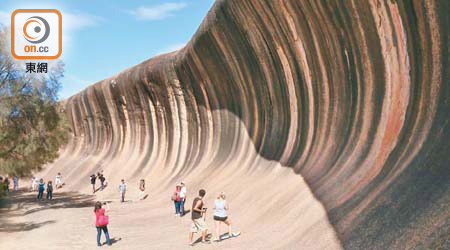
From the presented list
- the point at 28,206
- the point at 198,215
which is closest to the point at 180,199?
the point at 198,215

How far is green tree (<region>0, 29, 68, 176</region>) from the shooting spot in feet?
55.8

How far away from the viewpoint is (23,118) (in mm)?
17828

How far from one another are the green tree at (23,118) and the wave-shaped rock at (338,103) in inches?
237

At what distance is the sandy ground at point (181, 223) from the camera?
8261mm

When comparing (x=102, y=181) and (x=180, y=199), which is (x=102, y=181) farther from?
(x=180, y=199)

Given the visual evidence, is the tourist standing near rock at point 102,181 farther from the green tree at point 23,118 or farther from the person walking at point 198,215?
the person walking at point 198,215

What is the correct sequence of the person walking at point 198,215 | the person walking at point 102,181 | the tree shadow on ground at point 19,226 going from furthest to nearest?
the person walking at point 102,181 < the tree shadow on ground at point 19,226 < the person walking at point 198,215

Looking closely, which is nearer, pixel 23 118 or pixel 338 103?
pixel 338 103

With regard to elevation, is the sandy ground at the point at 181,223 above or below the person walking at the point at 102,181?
below

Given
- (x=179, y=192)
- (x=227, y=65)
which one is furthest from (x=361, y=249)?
(x=227, y=65)

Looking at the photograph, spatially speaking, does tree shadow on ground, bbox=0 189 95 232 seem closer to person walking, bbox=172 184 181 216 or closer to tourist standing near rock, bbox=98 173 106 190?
tourist standing near rock, bbox=98 173 106 190

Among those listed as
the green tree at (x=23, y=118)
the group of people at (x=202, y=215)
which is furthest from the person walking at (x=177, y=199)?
the green tree at (x=23, y=118)

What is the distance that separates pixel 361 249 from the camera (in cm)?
596

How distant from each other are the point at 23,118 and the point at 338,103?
12749 mm
